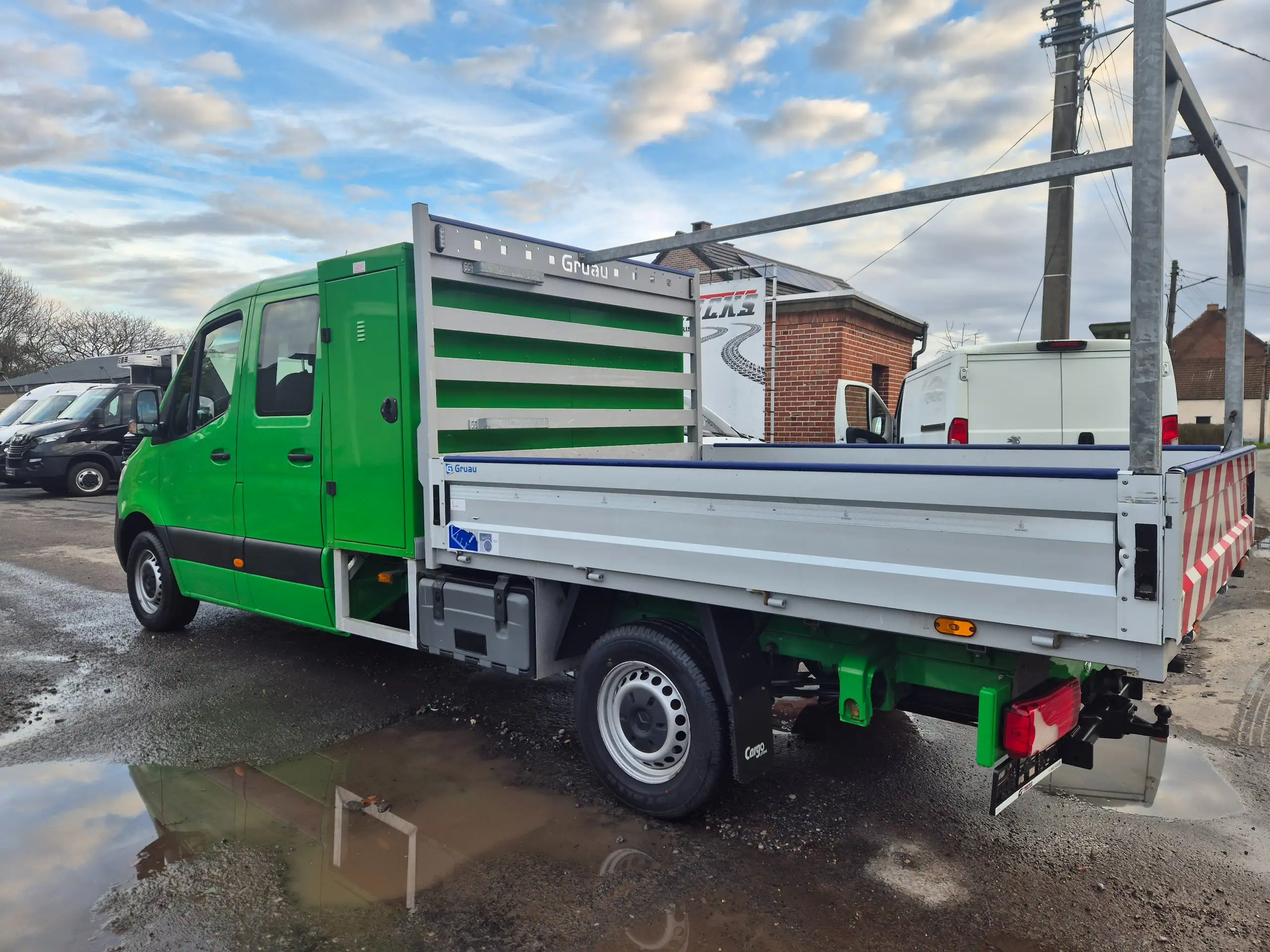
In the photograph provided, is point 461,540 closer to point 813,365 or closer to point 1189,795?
point 1189,795

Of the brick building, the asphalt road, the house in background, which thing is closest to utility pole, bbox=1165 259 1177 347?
the house in background

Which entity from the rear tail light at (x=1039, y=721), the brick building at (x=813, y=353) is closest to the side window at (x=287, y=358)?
the rear tail light at (x=1039, y=721)

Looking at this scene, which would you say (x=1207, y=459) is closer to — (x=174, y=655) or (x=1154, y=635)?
(x=1154, y=635)

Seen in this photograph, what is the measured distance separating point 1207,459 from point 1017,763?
4.02ft

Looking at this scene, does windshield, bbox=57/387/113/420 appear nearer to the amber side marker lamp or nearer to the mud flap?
the mud flap

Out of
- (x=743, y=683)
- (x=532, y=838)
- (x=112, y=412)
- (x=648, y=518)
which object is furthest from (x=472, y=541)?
(x=112, y=412)

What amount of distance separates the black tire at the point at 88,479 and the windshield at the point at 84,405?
928 mm

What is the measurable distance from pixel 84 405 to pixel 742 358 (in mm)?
13060

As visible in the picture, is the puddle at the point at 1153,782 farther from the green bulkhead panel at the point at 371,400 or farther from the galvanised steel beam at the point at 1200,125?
the green bulkhead panel at the point at 371,400

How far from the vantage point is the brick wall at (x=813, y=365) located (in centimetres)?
1373

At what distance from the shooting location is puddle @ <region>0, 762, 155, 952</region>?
10.1 feet

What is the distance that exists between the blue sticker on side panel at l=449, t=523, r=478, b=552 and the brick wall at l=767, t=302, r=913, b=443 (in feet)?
32.7

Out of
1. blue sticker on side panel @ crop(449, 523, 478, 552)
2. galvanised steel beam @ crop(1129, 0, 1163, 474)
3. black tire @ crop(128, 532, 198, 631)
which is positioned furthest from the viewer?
black tire @ crop(128, 532, 198, 631)

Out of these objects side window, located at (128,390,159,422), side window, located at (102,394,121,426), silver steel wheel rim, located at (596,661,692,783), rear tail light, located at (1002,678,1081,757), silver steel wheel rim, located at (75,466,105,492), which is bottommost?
silver steel wheel rim, located at (596,661,692,783)
